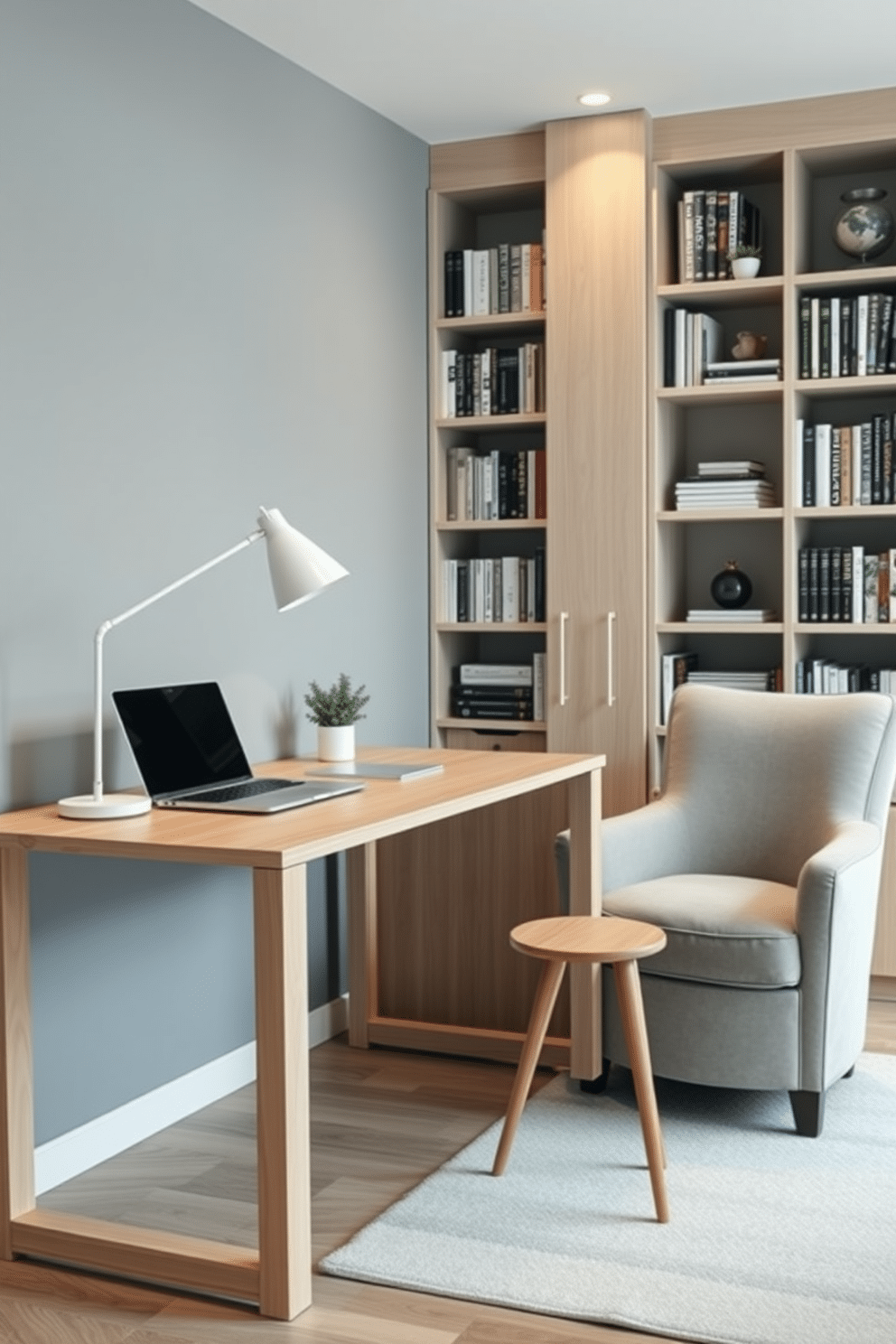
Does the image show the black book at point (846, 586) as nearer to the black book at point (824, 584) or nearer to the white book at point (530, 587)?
the black book at point (824, 584)

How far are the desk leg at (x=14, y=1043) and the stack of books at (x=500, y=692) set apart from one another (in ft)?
7.04

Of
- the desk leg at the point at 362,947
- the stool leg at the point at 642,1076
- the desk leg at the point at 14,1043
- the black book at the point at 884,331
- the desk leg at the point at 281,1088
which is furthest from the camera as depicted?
the black book at the point at 884,331

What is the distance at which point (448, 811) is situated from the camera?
9.23 ft

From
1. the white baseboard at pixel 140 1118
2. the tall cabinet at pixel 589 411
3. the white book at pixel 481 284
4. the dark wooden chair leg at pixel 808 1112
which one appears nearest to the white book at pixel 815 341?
the tall cabinet at pixel 589 411

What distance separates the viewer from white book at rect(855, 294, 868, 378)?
4.13 m

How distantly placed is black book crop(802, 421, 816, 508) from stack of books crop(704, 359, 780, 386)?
0.57 ft

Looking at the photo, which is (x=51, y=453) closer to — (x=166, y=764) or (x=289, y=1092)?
(x=166, y=764)

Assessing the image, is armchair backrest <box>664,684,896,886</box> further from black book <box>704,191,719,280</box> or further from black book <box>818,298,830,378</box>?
black book <box>704,191,719,280</box>

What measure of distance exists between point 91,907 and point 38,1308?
853 mm

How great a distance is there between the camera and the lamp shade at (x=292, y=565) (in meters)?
2.87

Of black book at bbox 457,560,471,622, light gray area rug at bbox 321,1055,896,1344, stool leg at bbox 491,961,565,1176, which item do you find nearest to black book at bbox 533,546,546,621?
black book at bbox 457,560,471,622

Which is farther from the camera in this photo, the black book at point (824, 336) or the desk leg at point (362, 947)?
the black book at point (824, 336)

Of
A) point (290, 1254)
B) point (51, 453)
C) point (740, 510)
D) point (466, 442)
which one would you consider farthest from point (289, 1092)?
point (466, 442)

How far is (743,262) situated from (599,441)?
63 centimetres
